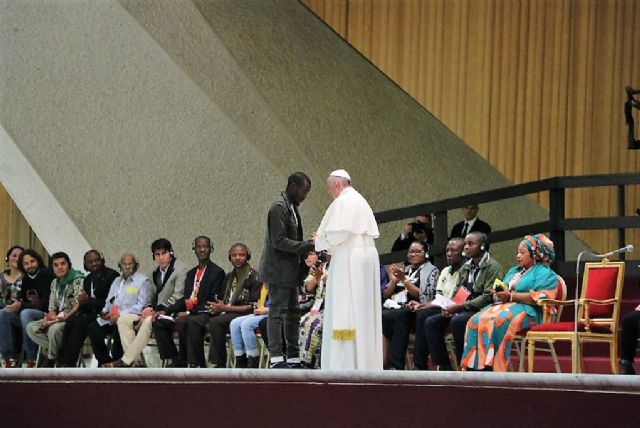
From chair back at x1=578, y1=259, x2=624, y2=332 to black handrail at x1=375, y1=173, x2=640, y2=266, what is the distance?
184 centimetres

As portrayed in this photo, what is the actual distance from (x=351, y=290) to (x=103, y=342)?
2.89m

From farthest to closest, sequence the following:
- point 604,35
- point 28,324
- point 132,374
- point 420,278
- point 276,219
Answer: point 604,35
point 28,324
point 420,278
point 276,219
point 132,374

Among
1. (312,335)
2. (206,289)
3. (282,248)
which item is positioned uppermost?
(282,248)

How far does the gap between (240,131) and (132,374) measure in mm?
5822

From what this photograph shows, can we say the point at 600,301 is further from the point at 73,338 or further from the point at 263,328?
the point at 73,338

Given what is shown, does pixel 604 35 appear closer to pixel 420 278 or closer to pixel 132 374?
pixel 420 278

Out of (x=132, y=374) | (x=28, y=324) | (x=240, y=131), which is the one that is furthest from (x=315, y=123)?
(x=132, y=374)

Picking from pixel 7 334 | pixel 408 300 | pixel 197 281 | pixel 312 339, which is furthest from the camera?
pixel 7 334

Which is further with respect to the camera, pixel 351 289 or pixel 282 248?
pixel 282 248

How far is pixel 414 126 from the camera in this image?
13203 mm

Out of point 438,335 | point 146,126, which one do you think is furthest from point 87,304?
point 438,335

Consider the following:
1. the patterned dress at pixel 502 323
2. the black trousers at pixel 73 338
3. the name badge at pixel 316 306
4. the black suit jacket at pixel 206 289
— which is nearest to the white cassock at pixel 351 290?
the patterned dress at pixel 502 323

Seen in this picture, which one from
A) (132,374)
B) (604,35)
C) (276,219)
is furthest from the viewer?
(604,35)

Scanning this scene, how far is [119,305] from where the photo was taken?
35.1 ft
